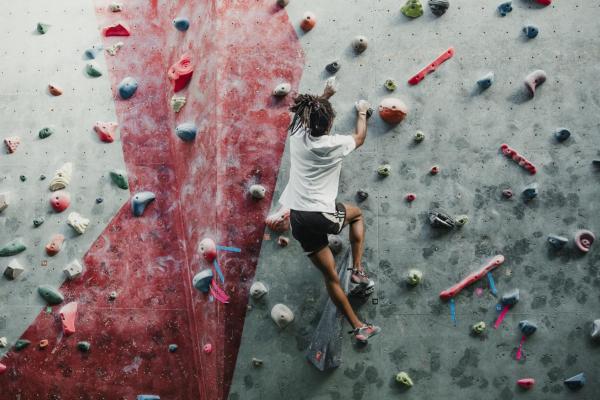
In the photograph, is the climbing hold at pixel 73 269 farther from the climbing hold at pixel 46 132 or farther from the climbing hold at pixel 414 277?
the climbing hold at pixel 414 277

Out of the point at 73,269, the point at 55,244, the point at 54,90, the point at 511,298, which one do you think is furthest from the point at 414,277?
the point at 54,90

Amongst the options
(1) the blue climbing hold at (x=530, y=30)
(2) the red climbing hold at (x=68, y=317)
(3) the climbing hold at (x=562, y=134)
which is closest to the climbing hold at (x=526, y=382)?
(3) the climbing hold at (x=562, y=134)

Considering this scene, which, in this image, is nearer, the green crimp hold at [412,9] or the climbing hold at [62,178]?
the green crimp hold at [412,9]

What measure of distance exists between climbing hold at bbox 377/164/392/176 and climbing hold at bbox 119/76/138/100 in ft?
6.20

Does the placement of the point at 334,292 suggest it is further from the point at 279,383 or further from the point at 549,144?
the point at 549,144

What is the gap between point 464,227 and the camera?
13.9 feet

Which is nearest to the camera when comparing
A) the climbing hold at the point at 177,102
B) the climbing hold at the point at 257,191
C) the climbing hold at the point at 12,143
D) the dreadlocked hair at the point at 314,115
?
the dreadlocked hair at the point at 314,115

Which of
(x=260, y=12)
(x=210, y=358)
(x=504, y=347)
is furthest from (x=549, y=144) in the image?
(x=210, y=358)

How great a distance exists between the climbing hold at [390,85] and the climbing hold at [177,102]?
1405 mm

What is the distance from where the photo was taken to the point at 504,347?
13.9ft

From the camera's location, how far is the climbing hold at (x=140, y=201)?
177 inches

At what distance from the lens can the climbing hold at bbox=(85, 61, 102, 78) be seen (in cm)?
471

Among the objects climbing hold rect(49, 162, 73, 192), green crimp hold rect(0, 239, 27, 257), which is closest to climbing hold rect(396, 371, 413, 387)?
climbing hold rect(49, 162, 73, 192)

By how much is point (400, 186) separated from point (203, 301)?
1.53 meters
